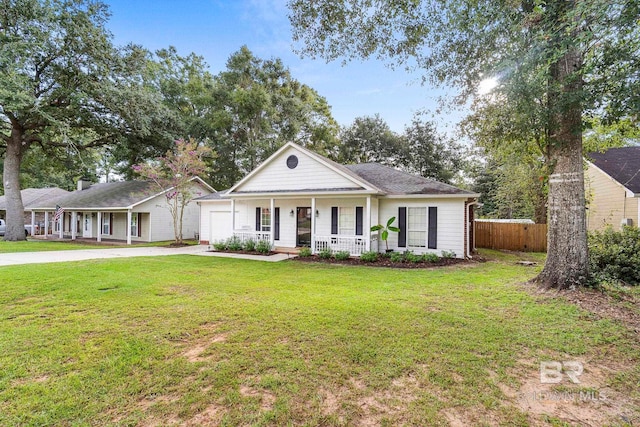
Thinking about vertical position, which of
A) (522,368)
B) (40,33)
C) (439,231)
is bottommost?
(522,368)

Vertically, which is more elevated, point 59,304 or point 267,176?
point 267,176

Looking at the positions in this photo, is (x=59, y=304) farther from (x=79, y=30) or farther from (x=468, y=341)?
(x=79, y=30)

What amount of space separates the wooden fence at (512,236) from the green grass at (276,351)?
9.27 m

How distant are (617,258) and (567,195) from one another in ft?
7.75

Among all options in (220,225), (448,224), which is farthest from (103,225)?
(448,224)

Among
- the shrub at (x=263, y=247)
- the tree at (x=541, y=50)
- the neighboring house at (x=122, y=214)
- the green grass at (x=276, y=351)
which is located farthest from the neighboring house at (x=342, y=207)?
the neighboring house at (x=122, y=214)

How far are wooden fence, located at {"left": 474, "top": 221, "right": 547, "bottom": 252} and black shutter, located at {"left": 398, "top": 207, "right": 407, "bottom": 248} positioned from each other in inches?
239

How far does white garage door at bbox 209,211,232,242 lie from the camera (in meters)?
16.7

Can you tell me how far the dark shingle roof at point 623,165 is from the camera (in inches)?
524

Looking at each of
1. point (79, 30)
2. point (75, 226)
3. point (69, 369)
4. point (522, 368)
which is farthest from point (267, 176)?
point (75, 226)

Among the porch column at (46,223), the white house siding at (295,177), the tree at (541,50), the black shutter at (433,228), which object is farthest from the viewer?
the porch column at (46,223)

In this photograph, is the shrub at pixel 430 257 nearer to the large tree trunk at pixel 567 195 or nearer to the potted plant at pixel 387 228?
the potted plant at pixel 387 228

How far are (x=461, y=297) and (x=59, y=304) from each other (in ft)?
25.7

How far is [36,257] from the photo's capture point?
37.8ft
